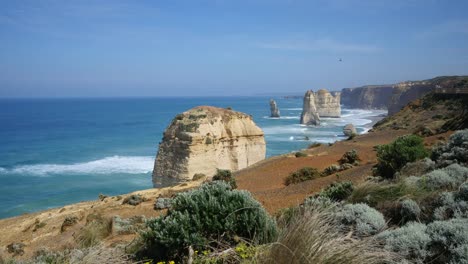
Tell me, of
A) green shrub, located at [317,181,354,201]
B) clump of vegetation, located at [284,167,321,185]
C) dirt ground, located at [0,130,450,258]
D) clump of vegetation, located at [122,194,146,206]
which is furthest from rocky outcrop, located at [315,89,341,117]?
green shrub, located at [317,181,354,201]

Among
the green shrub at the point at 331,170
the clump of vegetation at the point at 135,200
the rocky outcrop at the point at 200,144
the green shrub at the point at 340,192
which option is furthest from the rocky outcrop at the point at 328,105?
the green shrub at the point at 340,192

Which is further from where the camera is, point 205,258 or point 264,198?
point 264,198

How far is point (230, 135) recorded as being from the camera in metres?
33.6

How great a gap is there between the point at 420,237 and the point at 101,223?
8.82 metres

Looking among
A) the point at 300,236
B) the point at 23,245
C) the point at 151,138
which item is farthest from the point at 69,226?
the point at 151,138

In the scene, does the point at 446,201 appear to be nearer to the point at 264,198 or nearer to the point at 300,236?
the point at 300,236

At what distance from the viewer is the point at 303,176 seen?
16000 mm

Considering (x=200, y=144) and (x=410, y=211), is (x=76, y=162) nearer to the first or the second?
(x=200, y=144)

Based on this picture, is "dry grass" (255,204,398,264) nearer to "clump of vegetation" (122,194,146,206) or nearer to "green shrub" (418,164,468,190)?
"green shrub" (418,164,468,190)

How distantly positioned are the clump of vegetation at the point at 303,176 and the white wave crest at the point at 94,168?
104ft

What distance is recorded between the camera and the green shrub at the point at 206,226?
477 cm

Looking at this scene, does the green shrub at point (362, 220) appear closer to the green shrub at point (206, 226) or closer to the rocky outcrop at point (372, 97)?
the green shrub at point (206, 226)

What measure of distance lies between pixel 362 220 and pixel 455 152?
5.33 meters

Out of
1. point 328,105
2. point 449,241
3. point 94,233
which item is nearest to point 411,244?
point 449,241
